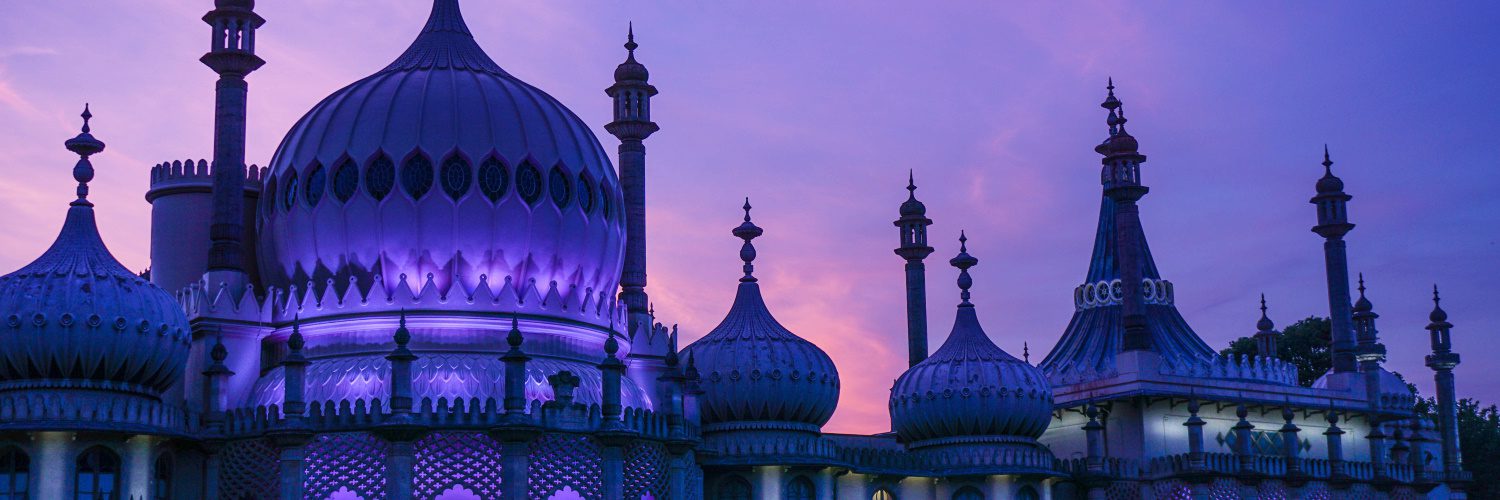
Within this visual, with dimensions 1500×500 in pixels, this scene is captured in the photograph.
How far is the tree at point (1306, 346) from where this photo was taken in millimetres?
76875

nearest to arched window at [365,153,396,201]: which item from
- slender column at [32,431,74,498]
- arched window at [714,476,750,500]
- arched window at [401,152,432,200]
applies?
arched window at [401,152,432,200]

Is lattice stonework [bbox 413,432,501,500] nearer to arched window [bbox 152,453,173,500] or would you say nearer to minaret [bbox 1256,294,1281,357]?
arched window [bbox 152,453,173,500]

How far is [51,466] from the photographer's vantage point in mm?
31938

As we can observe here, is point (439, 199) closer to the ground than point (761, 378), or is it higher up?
higher up

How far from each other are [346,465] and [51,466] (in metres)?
4.80

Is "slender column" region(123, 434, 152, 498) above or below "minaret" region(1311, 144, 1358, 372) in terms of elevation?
below

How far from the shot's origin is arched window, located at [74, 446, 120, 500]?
3234 centimetres

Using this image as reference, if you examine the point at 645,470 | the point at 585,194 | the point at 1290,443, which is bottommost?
the point at 645,470

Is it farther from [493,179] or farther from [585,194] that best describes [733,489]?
[493,179]

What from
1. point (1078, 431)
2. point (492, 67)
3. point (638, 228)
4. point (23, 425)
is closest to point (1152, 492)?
point (1078, 431)

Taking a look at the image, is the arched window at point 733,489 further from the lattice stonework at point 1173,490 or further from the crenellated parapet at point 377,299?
the lattice stonework at point 1173,490

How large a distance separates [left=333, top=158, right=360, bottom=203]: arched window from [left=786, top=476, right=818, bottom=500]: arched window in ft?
35.7

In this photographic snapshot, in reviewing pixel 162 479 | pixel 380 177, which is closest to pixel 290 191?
pixel 380 177

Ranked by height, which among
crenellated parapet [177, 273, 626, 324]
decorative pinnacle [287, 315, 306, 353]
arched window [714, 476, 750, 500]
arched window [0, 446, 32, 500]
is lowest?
arched window [0, 446, 32, 500]
